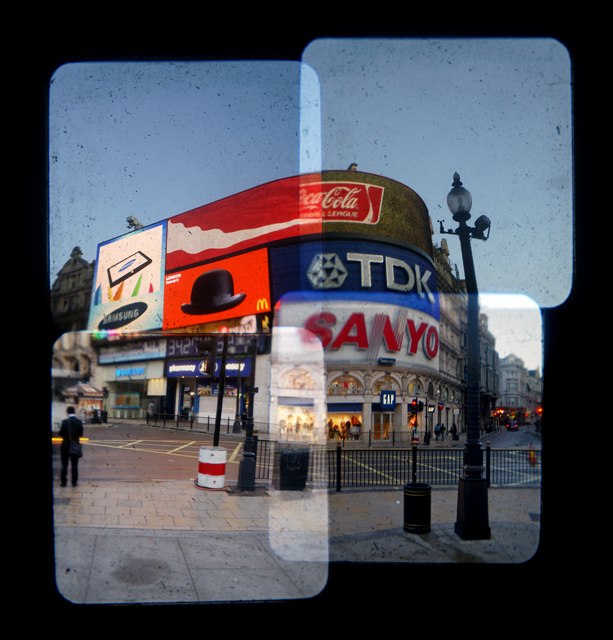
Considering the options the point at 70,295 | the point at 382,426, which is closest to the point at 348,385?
the point at 382,426

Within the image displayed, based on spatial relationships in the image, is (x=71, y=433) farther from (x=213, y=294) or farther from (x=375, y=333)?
(x=375, y=333)

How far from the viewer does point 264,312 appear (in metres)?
25.0

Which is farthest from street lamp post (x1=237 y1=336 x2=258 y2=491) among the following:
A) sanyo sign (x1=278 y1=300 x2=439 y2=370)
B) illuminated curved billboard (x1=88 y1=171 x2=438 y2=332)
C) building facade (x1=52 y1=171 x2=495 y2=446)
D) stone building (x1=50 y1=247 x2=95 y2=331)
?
sanyo sign (x1=278 y1=300 x2=439 y2=370)

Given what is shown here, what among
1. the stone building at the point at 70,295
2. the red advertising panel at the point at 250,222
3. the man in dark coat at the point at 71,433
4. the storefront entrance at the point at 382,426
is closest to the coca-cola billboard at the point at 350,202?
the red advertising panel at the point at 250,222

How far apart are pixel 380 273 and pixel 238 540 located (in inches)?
682

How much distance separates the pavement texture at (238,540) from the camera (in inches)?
146

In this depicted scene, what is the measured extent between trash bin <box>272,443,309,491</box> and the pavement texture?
0.21 meters

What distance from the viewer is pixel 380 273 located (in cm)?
2136

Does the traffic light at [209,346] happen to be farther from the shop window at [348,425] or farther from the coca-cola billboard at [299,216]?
the coca-cola billboard at [299,216]

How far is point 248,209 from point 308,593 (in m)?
23.2

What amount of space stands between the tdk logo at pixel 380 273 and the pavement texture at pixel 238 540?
1337 centimetres

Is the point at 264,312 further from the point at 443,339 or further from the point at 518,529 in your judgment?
the point at 518,529

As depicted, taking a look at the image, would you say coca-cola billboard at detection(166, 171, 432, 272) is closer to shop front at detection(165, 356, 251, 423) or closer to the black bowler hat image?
the black bowler hat image

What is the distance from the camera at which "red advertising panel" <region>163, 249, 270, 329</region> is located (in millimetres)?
20003
